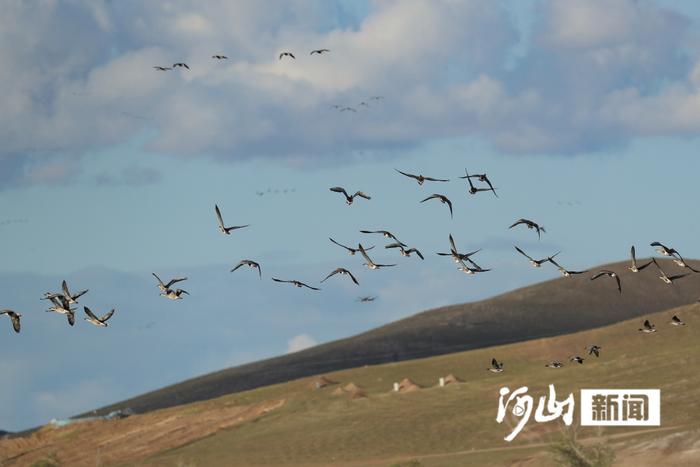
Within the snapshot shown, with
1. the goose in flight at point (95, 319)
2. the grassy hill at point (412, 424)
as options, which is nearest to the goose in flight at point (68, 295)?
the goose in flight at point (95, 319)

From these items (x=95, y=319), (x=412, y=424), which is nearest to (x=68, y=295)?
(x=95, y=319)

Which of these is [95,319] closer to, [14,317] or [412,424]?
[14,317]

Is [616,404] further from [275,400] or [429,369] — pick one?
[429,369]

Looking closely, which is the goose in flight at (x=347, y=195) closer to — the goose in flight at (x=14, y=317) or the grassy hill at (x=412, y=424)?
the goose in flight at (x=14, y=317)

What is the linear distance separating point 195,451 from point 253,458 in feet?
37.6

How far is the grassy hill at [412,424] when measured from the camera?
112750 mm

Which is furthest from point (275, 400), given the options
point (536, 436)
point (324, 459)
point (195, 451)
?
point (536, 436)

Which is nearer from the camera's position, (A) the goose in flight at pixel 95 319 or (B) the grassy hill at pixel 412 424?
(A) the goose in flight at pixel 95 319

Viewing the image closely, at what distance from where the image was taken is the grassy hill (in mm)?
112750

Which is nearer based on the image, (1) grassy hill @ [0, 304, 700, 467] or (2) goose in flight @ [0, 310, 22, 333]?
(2) goose in flight @ [0, 310, 22, 333]

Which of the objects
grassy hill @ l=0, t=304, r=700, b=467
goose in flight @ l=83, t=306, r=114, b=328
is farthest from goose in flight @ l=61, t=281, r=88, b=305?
grassy hill @ l=0, t=304, r=700, b=467

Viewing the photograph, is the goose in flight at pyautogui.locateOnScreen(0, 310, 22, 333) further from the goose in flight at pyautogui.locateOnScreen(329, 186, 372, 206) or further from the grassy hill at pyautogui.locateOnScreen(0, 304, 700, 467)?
the grassy hill at pyautogui.locateOnScreen(0, 304, 700, 467)

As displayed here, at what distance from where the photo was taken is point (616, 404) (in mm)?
122312

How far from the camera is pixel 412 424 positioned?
130000mm
